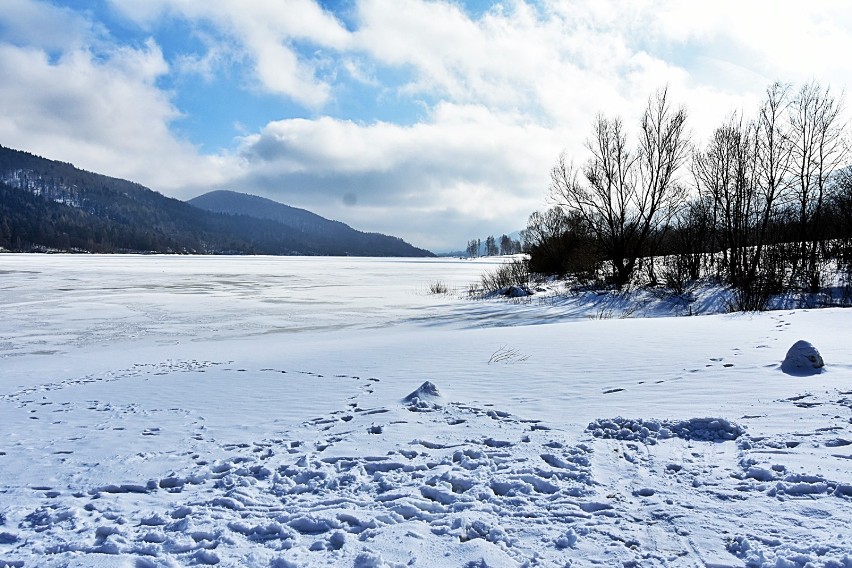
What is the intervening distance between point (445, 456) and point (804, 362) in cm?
467

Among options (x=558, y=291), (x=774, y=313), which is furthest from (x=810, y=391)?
(x=558, y=291)

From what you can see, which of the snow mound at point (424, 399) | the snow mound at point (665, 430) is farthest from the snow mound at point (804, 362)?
the snow mound at point (424, 399)

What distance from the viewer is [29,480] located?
3.78 meters

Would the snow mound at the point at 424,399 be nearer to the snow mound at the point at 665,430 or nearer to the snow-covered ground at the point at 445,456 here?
the snow-covered ground at the point at 445,456

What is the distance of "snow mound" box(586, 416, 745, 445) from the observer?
13.3 ft

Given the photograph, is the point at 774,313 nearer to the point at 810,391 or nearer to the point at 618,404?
the point at 810,391

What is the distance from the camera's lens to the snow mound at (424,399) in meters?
5.34

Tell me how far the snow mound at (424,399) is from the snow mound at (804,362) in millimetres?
4258

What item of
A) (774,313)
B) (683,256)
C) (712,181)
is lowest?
(774,313)

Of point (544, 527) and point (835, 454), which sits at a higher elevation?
point (835, 454)

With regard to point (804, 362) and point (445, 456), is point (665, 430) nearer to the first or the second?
point (445, 456)

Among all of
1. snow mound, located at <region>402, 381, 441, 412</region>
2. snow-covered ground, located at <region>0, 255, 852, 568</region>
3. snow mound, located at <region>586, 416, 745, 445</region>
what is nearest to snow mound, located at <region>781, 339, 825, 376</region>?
snow-covered ground, located at <region>0, 255, 852, 568</region>

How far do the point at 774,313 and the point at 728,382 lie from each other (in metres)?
6.53

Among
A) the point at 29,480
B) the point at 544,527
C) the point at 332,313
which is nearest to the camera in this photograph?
the point at 544,527
